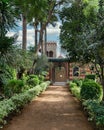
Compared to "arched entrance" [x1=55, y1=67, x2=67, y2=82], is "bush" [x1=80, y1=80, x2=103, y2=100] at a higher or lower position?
lower

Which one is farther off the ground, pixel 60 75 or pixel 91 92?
pixel 60 75

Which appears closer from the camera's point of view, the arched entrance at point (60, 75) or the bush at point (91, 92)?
the bush at point (91, 92)

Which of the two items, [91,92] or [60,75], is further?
[60,75]

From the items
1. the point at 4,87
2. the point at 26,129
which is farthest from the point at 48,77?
the point at 26,129

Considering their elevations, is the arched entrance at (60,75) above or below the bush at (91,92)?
above

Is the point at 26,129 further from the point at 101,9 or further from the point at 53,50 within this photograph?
the point at 53,50

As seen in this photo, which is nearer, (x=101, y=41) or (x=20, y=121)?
(x=20, y=121)

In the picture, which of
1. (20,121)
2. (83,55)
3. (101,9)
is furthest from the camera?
(83,55)

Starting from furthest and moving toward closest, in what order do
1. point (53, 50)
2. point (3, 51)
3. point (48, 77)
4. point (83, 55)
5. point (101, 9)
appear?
point (53, 50) → point (48, 77) → point (83, 55) → point (101, 9) → point (3, 51)

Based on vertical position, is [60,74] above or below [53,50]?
below

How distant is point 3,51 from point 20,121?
9.34 ft

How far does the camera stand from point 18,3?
1509 cm

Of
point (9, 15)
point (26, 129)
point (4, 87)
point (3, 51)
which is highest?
point (9, 15)

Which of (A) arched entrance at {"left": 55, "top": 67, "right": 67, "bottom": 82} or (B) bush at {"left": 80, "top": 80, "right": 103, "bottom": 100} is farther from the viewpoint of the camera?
(A) arched entrance at {"left": 55, "top": 67, "right": 67, "bottom": 82}
